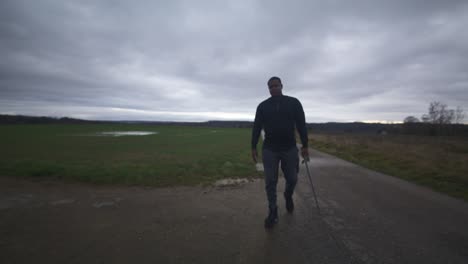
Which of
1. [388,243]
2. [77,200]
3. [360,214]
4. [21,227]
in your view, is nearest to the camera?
[388,243]

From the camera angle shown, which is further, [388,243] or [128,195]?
[128,195]

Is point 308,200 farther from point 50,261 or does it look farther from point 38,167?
point 38,167

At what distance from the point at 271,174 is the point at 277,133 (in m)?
0.68

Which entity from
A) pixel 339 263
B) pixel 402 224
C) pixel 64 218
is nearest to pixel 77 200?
pixel 64 218

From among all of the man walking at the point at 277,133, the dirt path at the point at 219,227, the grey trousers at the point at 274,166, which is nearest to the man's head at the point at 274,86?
the man walking at the point at 277,133

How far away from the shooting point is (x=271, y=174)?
3043 millimetres

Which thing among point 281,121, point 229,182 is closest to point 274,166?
point 281,121

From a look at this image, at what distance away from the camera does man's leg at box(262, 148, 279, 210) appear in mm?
3010

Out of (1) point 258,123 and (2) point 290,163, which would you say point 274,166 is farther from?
(1) point 258,123

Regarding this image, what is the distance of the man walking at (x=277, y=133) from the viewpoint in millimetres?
2947

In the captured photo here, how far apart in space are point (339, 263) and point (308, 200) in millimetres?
2001

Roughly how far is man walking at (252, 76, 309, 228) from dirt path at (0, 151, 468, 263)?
0.65 metres

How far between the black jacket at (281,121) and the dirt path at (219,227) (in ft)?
4.39

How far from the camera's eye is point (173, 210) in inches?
139
